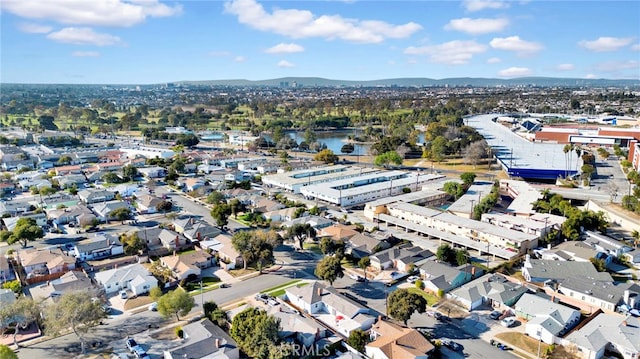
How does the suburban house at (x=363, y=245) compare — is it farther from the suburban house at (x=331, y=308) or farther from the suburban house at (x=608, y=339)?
the suburban house at (x=608, y=339)

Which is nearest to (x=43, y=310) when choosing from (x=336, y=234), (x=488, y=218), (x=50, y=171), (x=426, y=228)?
(x=336, y=234)

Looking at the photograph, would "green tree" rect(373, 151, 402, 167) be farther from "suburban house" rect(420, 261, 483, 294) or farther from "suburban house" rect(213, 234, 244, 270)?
"suburban house" rect(213, 234, 244, 270)

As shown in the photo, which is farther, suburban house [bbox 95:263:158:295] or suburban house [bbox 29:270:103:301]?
suburban house [bbox 95:263:158:295]

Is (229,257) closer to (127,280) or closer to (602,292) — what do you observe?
(127,280)

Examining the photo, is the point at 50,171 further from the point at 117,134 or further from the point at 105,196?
the point at 117,134

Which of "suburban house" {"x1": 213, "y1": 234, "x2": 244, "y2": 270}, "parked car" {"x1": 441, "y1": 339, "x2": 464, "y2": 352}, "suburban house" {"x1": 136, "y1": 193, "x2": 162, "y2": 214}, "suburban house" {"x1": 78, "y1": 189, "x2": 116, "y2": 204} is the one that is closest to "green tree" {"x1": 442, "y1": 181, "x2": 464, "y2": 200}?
"suburban house" {"x1": 213, "y1": 234, "x2": 244, "y2": 270}

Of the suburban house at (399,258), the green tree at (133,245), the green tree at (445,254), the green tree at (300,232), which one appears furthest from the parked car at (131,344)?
the green tree at (445,254)
